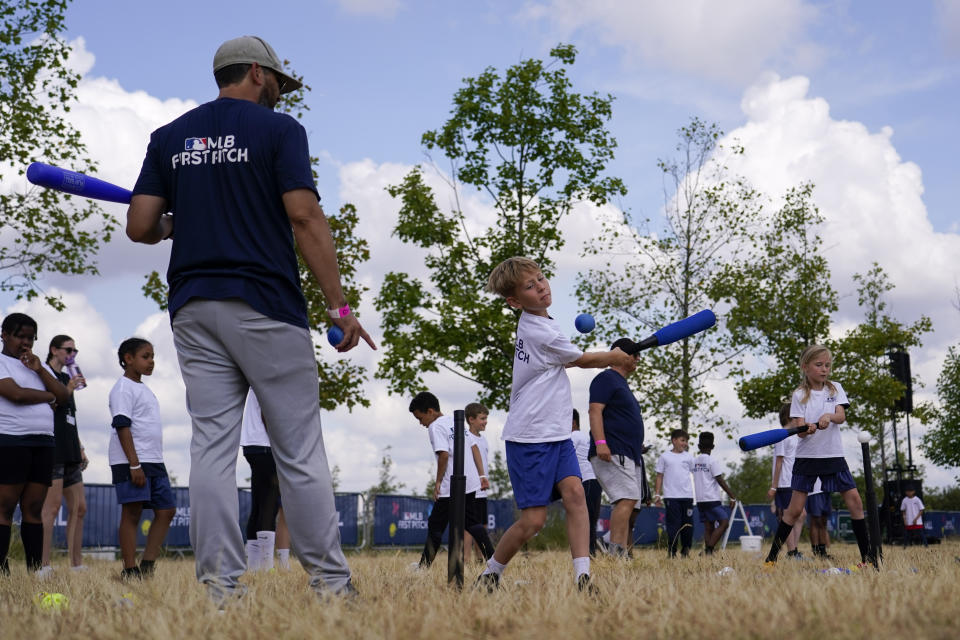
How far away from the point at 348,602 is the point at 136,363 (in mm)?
4439

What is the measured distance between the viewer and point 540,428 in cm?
539

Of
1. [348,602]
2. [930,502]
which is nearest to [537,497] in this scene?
[348,602]

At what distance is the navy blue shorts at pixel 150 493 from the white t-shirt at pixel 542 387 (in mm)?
3296

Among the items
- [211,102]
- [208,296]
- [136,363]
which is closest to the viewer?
[208,296]

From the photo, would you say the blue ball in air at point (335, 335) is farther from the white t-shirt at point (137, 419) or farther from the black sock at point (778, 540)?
the black sock at point (778, 540)

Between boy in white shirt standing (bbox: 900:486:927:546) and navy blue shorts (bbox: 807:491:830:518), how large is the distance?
11769 millimetres

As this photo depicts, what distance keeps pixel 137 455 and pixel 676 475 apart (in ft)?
28.1

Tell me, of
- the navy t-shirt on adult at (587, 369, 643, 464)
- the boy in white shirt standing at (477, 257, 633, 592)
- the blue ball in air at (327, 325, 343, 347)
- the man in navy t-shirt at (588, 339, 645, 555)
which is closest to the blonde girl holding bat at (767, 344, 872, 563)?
the man in navy t-shirt at (588, 339, 645, 555)

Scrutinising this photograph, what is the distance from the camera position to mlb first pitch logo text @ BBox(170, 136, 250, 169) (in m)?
4.17

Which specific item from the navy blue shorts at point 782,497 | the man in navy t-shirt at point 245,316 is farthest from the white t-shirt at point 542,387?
the navy blue shorts at point 782,497

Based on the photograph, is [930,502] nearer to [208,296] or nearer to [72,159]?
[72,159]

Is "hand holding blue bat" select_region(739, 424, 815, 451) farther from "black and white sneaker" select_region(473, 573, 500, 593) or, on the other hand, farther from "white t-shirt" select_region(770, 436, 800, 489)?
"white t-shirt" select_region(770, 436, 800, 489)

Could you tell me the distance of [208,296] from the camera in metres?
4.02

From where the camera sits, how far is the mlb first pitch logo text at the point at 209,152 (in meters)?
4.17
